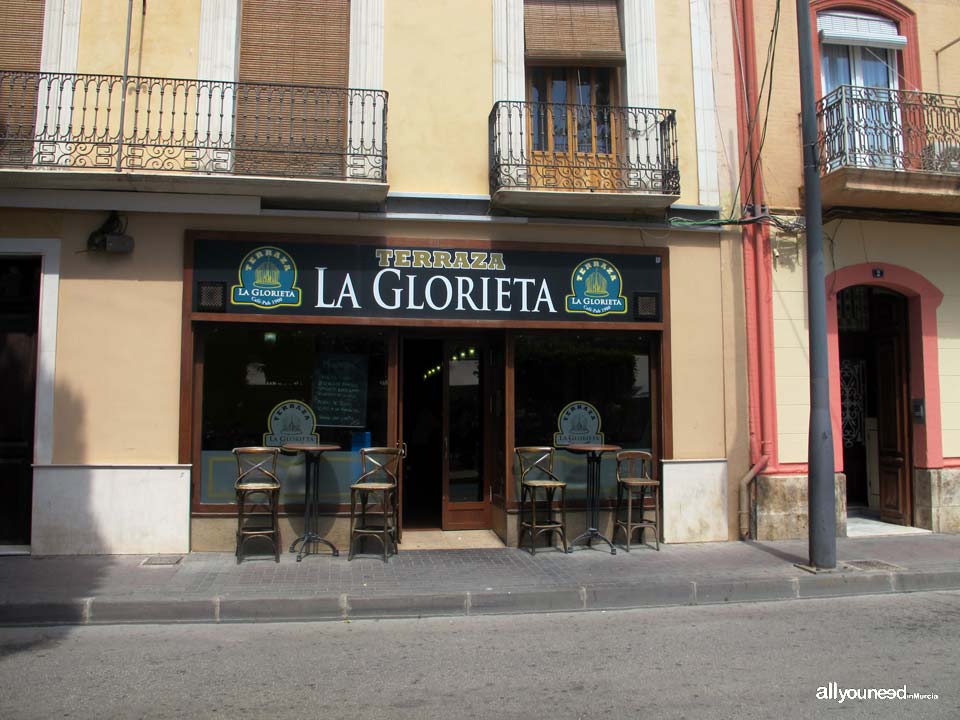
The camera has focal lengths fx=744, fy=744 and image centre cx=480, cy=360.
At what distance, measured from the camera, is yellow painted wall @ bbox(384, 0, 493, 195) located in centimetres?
891

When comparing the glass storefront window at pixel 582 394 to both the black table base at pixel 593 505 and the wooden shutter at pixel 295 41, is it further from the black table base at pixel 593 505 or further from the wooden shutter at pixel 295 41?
the wooden shutter at pixel 295 41

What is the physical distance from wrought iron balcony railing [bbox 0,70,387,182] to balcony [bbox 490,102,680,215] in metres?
1.48

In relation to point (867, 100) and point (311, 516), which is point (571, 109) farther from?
point (311, 516)

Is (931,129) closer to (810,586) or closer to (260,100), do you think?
(810,586)

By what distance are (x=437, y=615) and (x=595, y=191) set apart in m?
5.17

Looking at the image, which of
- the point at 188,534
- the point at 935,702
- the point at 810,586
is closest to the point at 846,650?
the point at 935,702

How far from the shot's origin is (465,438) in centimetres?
964

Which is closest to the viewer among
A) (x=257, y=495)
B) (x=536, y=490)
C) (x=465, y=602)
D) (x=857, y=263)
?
(x=465, y=602)

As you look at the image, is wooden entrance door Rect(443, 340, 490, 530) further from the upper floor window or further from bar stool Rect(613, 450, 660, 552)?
the upper floor window

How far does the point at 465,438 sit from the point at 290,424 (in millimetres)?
2269

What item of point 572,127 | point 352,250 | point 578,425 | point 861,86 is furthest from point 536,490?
point 861,86

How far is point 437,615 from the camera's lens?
21.8ft

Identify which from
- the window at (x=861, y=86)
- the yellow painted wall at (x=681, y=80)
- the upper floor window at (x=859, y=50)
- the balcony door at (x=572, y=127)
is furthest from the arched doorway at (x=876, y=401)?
the balcony door at (x=572, y=127)

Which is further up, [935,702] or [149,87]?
[149,87]
